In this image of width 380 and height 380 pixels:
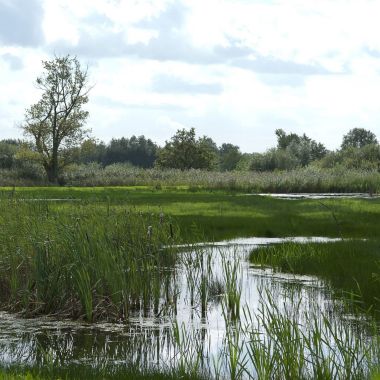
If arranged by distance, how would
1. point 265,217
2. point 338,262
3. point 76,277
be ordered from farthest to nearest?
point 265,217, point 338,262, point 76,277

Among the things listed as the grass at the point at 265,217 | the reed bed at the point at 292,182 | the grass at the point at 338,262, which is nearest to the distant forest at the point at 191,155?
the reed bed at the point at 292,182

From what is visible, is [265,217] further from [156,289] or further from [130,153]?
[130,153]

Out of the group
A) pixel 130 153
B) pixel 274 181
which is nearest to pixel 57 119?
pixel 274 181

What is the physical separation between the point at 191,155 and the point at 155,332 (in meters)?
75.1

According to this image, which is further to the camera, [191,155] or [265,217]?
[191,155]

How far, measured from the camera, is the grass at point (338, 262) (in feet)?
37.2

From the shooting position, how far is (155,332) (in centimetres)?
920

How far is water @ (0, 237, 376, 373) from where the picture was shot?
795cm

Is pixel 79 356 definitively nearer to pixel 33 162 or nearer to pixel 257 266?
pixel 257 266

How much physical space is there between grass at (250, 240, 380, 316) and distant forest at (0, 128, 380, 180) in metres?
43.2

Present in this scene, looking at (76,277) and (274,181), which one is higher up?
(274,181)

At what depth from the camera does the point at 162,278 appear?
12.1 m

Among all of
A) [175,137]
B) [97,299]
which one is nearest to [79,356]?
[97,299]

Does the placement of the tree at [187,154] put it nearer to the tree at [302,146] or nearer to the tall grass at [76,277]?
the tree at [302,146]
